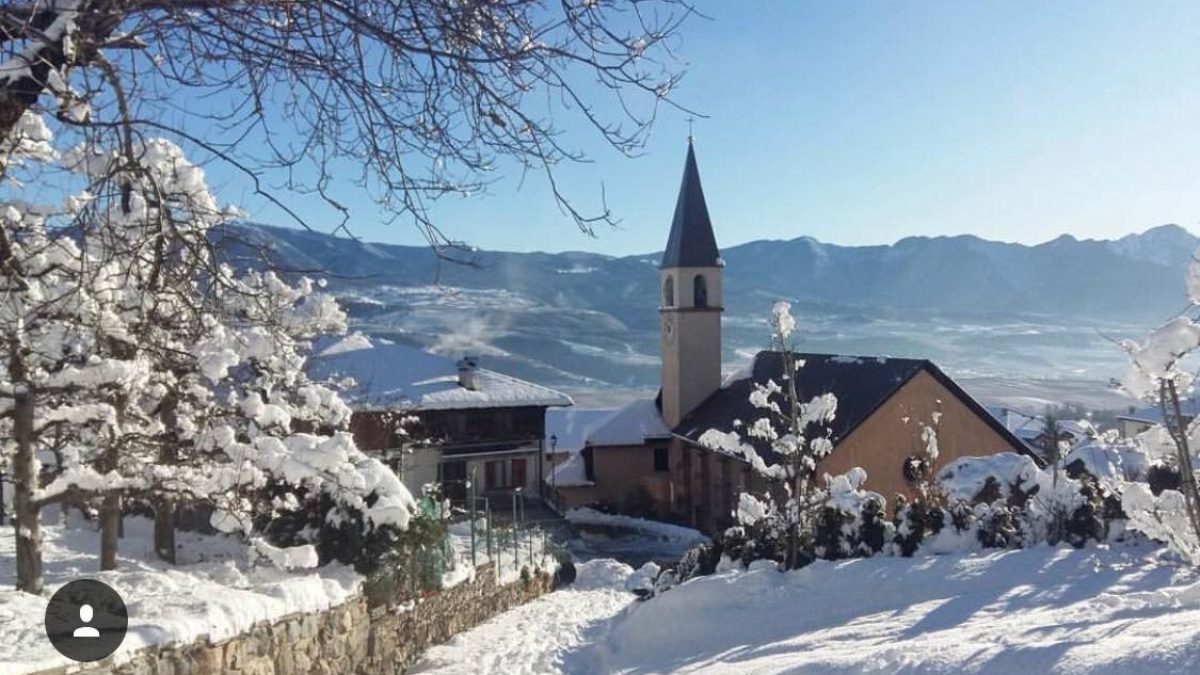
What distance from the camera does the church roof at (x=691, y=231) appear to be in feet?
108

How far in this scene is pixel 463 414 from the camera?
28.5 metres

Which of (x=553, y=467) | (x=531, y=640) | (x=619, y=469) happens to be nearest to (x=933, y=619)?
(x=531, y=640)

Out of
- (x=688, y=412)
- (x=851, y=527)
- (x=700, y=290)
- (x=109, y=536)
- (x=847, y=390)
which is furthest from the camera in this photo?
(x=700, y=290)

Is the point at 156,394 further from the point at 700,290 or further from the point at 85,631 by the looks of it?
the point at 700,290

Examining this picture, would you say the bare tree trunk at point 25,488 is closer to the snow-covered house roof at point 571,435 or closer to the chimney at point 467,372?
the chimney at point 467,372

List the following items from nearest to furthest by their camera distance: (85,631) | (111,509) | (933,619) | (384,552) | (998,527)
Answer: (85,631)
(933,619)
(111,509)
(384,552)
(998,527)

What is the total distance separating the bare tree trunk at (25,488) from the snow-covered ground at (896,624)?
3576mm

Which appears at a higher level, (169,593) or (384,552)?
(169,593)

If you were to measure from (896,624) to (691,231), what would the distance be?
87.5 ft

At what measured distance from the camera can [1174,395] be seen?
5.38 m

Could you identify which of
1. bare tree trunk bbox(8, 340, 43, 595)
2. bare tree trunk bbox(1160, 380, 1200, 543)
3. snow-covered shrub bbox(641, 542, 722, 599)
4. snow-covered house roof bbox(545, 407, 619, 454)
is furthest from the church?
bare tree trunk bbox(8, 340, 43, 595)

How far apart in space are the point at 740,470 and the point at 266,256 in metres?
24.3

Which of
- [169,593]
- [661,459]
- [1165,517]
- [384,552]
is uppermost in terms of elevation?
[1165,517]

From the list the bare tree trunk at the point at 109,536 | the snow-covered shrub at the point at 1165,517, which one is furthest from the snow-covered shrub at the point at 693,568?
the bare tree trunk at the point at 109,536
